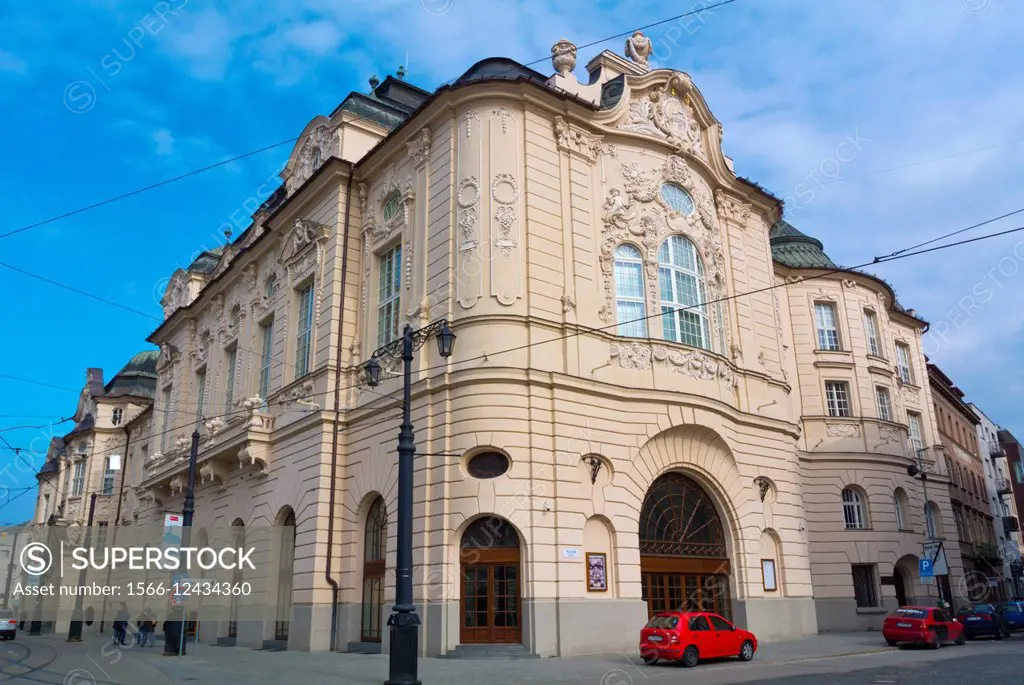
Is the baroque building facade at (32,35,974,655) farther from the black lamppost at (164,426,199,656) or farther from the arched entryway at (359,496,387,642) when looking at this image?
the black lamppost at (164,426,199,656)

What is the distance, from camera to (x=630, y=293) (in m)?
24.8

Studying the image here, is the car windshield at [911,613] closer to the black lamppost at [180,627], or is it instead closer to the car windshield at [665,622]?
the car windshield at [665,622]

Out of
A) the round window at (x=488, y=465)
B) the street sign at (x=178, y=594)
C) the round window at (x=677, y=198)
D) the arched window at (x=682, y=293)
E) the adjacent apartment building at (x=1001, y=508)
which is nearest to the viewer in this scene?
the round window at (x=488, y=465)

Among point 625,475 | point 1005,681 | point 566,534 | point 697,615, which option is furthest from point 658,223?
point 1005,681

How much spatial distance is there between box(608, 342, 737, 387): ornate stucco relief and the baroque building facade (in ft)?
0.25

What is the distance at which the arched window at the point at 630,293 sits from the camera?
2428 cm

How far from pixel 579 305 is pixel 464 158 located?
543 cm

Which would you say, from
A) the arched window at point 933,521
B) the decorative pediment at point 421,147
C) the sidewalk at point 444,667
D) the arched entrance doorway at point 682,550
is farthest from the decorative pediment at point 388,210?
the arched window at point 933,521

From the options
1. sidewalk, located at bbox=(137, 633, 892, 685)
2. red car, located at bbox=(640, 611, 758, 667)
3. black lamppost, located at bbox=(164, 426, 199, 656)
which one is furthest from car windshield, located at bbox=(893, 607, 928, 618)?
black lamppost, located at bbox=(164, 426, 199, 656)

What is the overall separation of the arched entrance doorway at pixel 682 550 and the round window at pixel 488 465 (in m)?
5.05

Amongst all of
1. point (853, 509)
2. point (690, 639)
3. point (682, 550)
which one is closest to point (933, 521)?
point (853, 509)

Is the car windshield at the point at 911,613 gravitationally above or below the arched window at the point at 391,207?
below

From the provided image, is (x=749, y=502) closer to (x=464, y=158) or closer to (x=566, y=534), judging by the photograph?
(x=566, y=534)

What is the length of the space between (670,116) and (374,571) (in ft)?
58.1
